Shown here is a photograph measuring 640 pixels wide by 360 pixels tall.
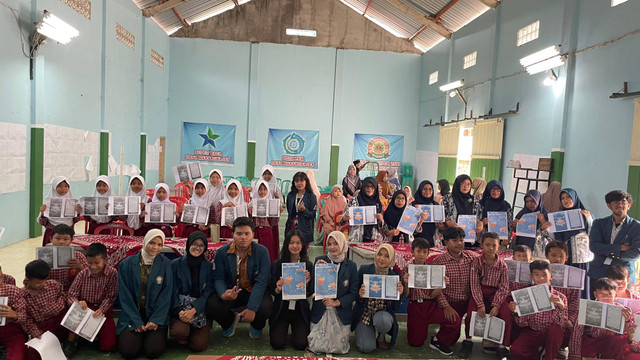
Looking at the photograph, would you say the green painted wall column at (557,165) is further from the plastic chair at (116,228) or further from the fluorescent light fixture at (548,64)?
the plastic chair at (116,228)

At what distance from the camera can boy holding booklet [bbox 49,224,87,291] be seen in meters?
3.67

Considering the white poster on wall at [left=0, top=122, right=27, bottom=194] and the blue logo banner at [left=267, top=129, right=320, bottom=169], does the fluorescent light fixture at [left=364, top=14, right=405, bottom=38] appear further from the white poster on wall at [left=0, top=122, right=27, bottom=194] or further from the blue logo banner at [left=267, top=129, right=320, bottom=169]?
the white poster on wall at [left=0, top=122, right=27, bottom=194]

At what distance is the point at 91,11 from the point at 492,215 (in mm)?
8803

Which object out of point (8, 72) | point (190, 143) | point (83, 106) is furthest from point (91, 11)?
point (190, 143)

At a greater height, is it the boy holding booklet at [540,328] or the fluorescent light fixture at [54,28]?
the fluorescent light fixture at [54,28]

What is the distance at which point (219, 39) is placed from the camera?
1532 centimetres

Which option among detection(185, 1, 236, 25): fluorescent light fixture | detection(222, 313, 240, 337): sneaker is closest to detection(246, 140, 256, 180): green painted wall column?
detection(185, 1, 236, 25): fluorescent light fixture

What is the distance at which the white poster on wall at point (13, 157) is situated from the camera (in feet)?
21.2

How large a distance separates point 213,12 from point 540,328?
14550 millimetres

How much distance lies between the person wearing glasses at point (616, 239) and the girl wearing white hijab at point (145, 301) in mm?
3884

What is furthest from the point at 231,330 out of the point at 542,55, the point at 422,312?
Answer: the point at 542,55

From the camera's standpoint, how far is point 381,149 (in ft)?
52.4

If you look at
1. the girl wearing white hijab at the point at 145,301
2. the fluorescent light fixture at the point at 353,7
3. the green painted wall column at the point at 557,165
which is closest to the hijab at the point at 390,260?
the girl wearing white hijab at the point at 145,301

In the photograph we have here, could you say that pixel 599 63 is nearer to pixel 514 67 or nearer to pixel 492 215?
pixel 514 67
